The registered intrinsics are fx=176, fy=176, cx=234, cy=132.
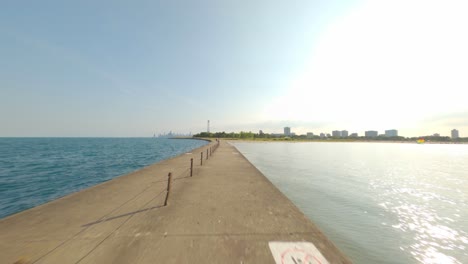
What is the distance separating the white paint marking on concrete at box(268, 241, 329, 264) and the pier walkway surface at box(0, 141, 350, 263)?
166 mm

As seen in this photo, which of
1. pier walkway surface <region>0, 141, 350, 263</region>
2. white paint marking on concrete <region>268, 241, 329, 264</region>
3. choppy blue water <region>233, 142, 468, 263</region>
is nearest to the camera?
white paint marking on concrete <region>268, 241, 329, 264</region>

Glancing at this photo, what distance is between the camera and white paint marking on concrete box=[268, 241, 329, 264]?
401cm

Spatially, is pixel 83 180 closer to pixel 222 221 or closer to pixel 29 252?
pixel 29 252

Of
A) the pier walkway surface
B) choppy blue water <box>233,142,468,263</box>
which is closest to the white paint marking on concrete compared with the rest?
the pier walkway surface

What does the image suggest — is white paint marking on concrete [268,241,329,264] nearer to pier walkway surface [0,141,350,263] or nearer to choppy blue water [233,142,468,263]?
pier walkway surface [0,141,350,263]

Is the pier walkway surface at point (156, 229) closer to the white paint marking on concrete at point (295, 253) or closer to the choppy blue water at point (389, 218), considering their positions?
the white paint marking on concrete at point (295, 253)

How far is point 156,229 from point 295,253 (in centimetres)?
395

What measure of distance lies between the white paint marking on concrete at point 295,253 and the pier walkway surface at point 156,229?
166mm

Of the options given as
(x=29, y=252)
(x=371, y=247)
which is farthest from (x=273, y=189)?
(x=29, y=252)

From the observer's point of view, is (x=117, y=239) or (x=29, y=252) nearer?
(x=29, y=252)

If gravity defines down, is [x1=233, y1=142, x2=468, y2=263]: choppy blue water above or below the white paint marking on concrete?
below

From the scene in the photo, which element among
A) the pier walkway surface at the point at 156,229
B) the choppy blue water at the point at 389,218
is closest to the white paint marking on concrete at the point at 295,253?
the pier walkway surface at the point at 156,229

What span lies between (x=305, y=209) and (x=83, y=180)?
19.2 m

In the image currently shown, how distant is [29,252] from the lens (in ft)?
14.0
